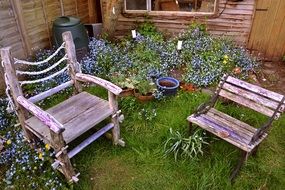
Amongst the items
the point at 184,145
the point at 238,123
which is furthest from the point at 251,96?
the point at 184,145

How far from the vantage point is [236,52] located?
16.3 feet

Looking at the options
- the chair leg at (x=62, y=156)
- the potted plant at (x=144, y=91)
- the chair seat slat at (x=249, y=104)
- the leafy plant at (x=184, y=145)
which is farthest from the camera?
the potted plant at (x=144, y=91)

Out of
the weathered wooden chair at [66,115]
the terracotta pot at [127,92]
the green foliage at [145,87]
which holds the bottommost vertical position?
the terracotta pot at [127,92]

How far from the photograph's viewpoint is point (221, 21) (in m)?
5.34

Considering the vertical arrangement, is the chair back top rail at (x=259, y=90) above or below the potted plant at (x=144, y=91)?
above

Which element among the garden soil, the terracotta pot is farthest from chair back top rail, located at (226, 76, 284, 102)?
the garden soil

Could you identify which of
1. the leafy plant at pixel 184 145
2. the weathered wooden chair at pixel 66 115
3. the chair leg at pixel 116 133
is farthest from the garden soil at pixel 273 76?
the weathered wooden chair at pixel 66 115

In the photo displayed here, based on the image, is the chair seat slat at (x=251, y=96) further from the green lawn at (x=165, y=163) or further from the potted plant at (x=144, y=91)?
the potted plant at (x=144, y=91)

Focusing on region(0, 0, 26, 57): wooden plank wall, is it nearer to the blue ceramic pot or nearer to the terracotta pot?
the terracotta pot

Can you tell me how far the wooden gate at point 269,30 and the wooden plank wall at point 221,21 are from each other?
14cm

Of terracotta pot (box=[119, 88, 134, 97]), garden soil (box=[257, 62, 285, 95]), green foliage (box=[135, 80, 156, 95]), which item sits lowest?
garden soil (box=[257, 62, 285, 95])

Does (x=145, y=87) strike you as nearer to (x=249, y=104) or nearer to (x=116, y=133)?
(x=116, y=133)

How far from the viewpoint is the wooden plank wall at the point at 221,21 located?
5098 mm

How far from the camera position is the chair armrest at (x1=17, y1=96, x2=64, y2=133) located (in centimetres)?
228
